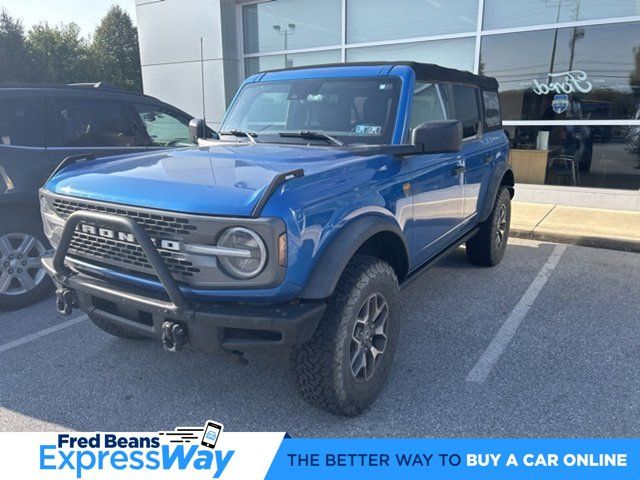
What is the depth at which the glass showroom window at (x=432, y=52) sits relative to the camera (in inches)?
339

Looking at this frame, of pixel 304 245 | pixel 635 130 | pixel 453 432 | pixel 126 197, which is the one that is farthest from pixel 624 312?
→ pixel 635 130

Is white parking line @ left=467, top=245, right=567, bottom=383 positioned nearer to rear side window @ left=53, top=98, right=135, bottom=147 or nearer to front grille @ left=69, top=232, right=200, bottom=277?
front grille @ left=69, top=232, right=200, bottom=277

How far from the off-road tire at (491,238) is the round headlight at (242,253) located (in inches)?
133

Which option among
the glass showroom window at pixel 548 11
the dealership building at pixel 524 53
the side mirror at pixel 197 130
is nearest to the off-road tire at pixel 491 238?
the side mirror at pixel 197 130

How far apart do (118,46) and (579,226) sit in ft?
153

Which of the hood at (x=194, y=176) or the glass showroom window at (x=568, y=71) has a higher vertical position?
the glass showroom window at (x=568, y=71)

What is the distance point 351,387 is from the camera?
8.71ft

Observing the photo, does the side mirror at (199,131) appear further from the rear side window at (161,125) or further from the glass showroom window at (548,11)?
the glass showroom window at (548,11)

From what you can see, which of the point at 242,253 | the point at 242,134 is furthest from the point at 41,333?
the point at 242,253

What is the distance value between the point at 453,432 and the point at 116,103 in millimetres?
4240

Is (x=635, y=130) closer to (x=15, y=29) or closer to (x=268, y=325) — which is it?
(x=268, y=325)

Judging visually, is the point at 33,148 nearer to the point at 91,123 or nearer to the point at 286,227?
the point at 91,123

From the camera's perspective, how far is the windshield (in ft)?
10.8

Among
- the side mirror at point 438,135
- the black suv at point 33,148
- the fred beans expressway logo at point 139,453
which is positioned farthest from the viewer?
the black suv at point 33,148
